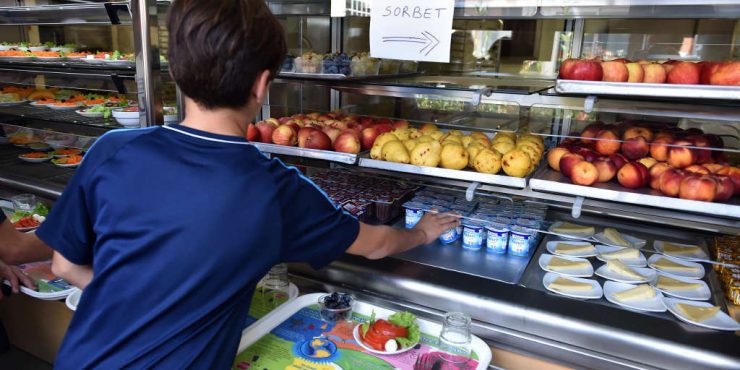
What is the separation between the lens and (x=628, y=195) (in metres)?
1.66

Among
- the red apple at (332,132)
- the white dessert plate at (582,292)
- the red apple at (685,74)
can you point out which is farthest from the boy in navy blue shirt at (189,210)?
the red apple at (685,74)

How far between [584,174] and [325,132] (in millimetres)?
1182

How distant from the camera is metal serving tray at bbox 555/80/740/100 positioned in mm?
1453

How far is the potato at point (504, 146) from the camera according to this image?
6.61ft

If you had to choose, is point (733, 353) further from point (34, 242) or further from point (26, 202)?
point (26, 202)

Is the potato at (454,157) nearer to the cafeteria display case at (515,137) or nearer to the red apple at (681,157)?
the cafeteria display case at (515,137)

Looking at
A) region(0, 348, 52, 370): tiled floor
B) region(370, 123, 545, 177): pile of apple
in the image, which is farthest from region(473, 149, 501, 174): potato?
region(0, 348, 52, 370): tiled floor

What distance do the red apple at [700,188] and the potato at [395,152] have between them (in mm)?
980

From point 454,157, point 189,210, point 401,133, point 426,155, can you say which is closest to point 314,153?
point 401,133

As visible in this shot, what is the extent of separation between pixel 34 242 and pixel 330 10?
67.3 inches

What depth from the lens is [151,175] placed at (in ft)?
4.23

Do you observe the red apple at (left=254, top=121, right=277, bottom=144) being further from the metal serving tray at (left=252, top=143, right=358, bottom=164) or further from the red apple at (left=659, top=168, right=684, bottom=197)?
the red apple at (left=659, top=168, right=684, bottom=197)

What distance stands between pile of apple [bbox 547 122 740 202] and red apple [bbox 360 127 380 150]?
80 centimetres

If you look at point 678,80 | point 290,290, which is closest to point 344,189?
point 290,290
